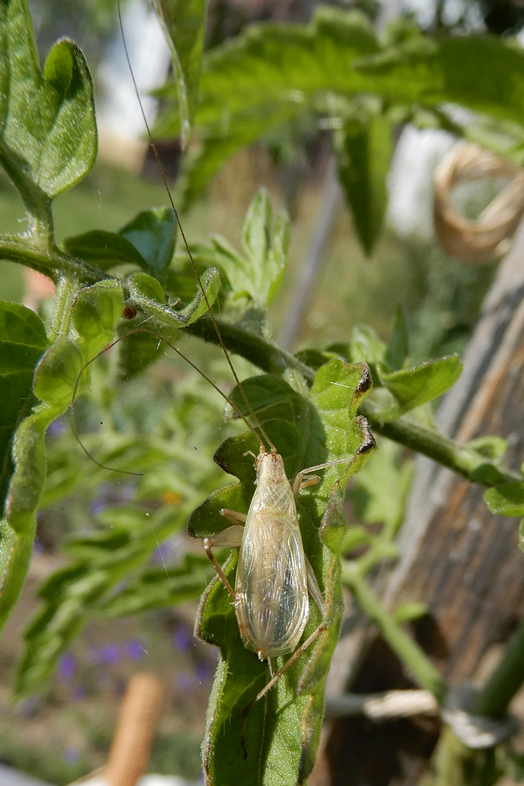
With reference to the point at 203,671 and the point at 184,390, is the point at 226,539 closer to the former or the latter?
the point at 184,390

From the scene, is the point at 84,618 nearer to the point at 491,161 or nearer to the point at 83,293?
the point at 83,293

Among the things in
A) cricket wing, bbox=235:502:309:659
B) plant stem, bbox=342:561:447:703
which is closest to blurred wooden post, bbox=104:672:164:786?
plant stem, bbox=342:561:447:703

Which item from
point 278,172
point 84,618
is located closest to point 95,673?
point 84,618

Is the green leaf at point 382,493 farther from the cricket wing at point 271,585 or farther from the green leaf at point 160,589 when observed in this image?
the cricket wing at point 271,585

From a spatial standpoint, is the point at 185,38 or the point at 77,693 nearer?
the point at 185,38

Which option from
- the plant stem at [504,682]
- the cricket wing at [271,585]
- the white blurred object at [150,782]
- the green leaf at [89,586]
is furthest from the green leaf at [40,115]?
the white blurred object at [150,782]

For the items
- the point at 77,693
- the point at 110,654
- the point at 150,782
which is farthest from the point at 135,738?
the point at 77,693
